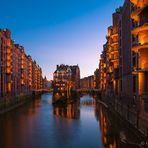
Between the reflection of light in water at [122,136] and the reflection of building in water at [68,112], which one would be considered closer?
the reflection of light in water at [122,136]

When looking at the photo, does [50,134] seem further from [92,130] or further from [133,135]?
[133,135]

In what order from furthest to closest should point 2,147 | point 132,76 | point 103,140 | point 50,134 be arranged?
point 132,76, point 50,134, point 103,140, point 2,147

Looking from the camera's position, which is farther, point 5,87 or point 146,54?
point 5,87

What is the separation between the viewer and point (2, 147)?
1526 inches

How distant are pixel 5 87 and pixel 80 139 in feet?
218

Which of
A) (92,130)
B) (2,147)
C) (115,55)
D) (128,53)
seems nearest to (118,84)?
(115,55)

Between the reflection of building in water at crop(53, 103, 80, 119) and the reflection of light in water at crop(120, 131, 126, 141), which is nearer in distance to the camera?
the reflection of light in water at crop(120, 131, 126, 141)

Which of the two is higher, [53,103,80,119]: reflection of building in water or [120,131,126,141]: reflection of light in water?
[120,131,126,141]: reflection of light in water

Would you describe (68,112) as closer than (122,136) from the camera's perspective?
No

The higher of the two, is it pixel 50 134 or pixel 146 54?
pixel 146 54

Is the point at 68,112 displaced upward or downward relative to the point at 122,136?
downward

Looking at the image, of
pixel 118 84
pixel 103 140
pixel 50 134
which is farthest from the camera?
pixel 118 84

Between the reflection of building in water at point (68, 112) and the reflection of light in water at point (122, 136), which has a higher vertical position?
the reflection of light in water at point (122, 136)

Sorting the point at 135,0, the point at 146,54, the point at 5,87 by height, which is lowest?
the point at 5,87
